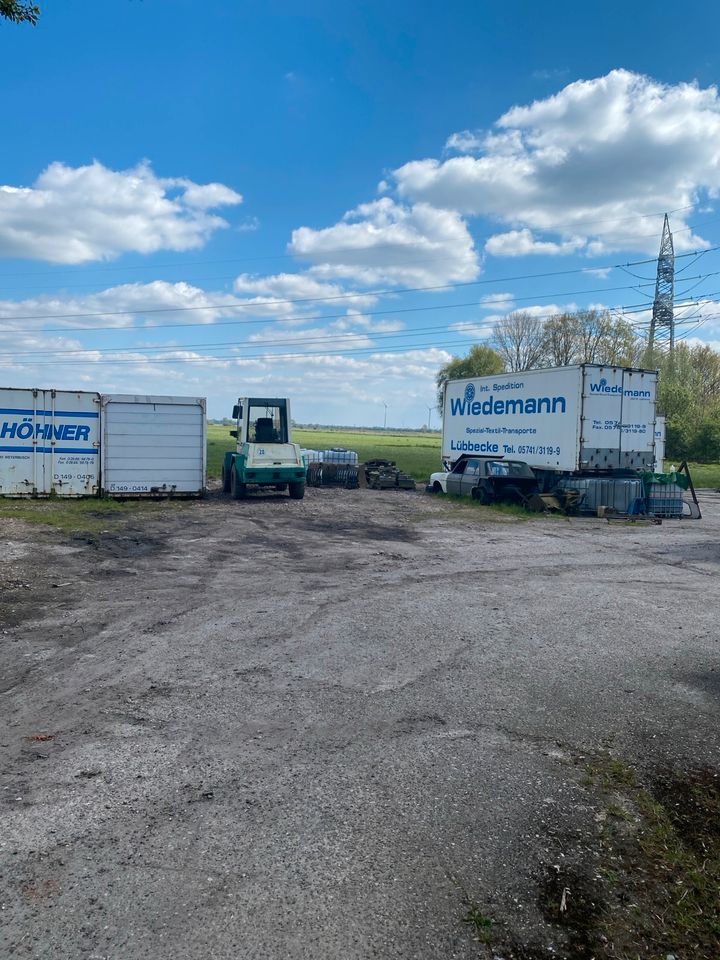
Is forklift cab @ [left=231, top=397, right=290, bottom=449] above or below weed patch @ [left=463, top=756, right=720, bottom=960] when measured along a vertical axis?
above

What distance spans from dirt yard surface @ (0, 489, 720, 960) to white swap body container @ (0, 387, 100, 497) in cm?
1008

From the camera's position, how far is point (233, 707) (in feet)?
17.8

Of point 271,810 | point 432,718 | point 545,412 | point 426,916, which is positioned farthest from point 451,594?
point 545,412

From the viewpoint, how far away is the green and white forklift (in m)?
20.4

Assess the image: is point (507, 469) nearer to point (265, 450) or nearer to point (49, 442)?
point (265, 450)

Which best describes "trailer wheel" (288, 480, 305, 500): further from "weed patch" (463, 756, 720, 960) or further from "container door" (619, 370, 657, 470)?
"weed patch" (463, 756, 720, 960)

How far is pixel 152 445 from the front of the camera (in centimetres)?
2028

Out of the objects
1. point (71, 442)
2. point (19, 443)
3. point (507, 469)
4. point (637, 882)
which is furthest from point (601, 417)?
point (637, 882)

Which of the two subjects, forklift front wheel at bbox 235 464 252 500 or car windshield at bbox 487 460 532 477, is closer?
car windshield at bbox 487 460 532 477

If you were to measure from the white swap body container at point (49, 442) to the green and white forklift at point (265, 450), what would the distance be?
4.06 meters

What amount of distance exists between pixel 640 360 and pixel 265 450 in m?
46.8

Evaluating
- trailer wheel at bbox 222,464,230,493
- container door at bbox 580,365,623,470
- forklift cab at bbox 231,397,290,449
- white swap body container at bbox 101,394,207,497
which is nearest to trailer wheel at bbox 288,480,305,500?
forklift cab at bbox 231,397,290,449

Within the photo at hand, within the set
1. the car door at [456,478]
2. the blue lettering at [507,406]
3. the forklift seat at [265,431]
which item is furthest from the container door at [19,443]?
the car door at [456,478]

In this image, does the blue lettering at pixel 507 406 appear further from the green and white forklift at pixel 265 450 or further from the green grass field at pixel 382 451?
the green grass field at pixel 382 451
